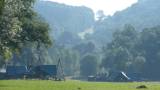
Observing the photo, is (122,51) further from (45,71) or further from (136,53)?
(45,71)

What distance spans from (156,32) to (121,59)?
19.1 meters

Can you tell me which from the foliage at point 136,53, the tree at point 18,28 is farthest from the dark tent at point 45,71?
the foliage at point 136,53

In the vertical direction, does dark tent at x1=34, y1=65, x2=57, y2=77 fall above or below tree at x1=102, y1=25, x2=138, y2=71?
below

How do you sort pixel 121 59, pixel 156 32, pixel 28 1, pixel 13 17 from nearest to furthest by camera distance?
pixel 13 17 → pixel 28 1 → pixel 121 59 → pixel 156 32

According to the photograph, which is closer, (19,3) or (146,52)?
(19,3)

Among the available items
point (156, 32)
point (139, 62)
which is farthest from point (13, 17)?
point (156, 32)

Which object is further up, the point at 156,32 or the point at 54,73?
the point at 156,32

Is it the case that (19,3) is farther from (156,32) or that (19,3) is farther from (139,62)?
(156,32)

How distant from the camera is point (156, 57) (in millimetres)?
148625

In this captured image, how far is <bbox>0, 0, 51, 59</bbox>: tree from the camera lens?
141ft

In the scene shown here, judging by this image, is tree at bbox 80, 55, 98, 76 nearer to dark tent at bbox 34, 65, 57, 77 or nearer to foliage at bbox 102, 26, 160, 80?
foliage at bbox 102, 26, 160, 80

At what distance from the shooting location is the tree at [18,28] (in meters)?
43.0

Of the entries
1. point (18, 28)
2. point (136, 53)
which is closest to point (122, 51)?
point (136, 53)

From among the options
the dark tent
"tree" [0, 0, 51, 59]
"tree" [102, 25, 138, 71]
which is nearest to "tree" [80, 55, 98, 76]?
"tree" [102, 25, 138, 71]
